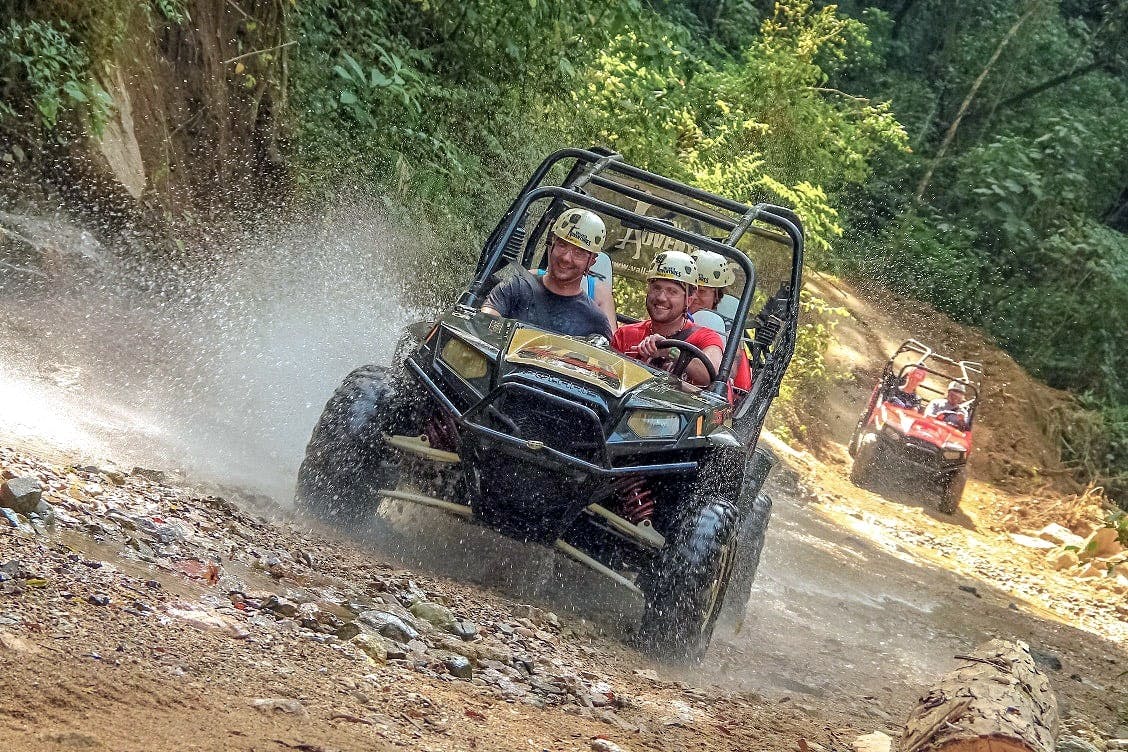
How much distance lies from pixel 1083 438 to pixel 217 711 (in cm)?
2088

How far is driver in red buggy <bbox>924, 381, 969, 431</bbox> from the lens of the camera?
15.9m

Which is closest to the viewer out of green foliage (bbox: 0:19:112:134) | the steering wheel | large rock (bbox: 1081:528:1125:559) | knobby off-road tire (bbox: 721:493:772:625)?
the steering wheel

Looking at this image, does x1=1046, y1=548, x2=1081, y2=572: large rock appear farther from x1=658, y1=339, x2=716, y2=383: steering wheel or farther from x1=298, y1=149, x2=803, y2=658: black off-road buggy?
x1=658, y1=339, x2=716, y2=383: steering wheel

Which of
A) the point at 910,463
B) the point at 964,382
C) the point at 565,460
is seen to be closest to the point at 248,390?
the point at 565,460

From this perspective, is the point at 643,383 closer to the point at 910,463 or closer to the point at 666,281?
the point at 666,281

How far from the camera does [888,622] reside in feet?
27.8

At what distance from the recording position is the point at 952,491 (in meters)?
15.4

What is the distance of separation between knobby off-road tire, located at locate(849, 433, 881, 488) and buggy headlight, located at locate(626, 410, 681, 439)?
1048 cm

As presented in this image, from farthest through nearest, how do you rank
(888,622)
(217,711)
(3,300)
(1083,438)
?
(1083,438) < (888,622) < (3,300) < (217,711)

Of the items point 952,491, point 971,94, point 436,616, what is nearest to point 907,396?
point 952,491

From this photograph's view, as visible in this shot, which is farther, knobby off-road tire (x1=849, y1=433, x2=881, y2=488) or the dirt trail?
knobby off-road tire (x1=849, y1=433, x2=881, y2=488)

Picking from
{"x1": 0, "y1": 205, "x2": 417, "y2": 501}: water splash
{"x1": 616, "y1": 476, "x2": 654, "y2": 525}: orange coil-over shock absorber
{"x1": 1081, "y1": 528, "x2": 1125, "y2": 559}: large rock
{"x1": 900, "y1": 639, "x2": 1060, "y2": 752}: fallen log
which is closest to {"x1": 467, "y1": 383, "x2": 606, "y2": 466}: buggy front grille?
{"x1": 616, "y1": 476, "x2": 654, "y2": 525}: orange coil-over shock absorber

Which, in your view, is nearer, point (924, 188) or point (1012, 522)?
point (1012, 522)

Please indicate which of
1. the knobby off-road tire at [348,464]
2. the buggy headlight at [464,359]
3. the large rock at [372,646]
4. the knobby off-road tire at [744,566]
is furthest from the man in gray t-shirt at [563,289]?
the large rock at [372,646]
